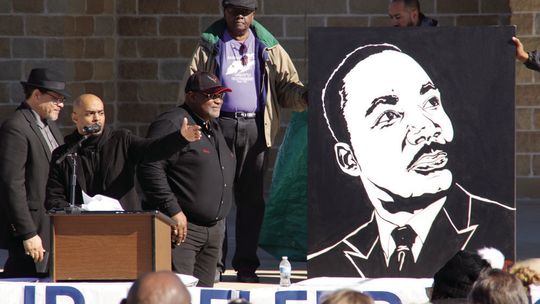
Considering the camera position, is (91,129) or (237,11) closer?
(91,129)

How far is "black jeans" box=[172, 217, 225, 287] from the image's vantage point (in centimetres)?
739

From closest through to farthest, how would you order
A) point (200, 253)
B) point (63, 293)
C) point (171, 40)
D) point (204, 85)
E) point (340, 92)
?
point (63, 293), point (204, 85), point (200, 253), point (340, 92), point (171, 40)

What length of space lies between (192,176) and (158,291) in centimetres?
299

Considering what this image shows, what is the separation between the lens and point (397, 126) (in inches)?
306

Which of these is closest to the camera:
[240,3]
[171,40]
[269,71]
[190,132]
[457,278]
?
[457,278]

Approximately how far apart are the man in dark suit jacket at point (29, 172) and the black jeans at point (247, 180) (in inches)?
52.4

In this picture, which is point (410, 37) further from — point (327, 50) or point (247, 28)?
point (247, 28)

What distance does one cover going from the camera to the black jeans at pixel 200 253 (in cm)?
739

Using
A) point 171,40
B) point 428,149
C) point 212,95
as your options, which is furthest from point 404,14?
point 171,40

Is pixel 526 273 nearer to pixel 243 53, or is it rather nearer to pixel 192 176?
pixel 192 176

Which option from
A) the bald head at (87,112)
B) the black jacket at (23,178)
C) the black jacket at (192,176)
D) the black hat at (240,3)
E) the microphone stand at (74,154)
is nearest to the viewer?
the microphone stand at (74,154)

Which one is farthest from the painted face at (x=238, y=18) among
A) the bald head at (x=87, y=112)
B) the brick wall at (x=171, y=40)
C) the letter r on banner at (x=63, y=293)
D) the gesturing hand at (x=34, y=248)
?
the brick wall at (x=171, y=40)

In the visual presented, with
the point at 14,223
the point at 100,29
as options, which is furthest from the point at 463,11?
the point at 14,223

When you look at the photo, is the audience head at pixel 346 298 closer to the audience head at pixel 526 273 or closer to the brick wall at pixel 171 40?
the audience head at pixel 526 273
